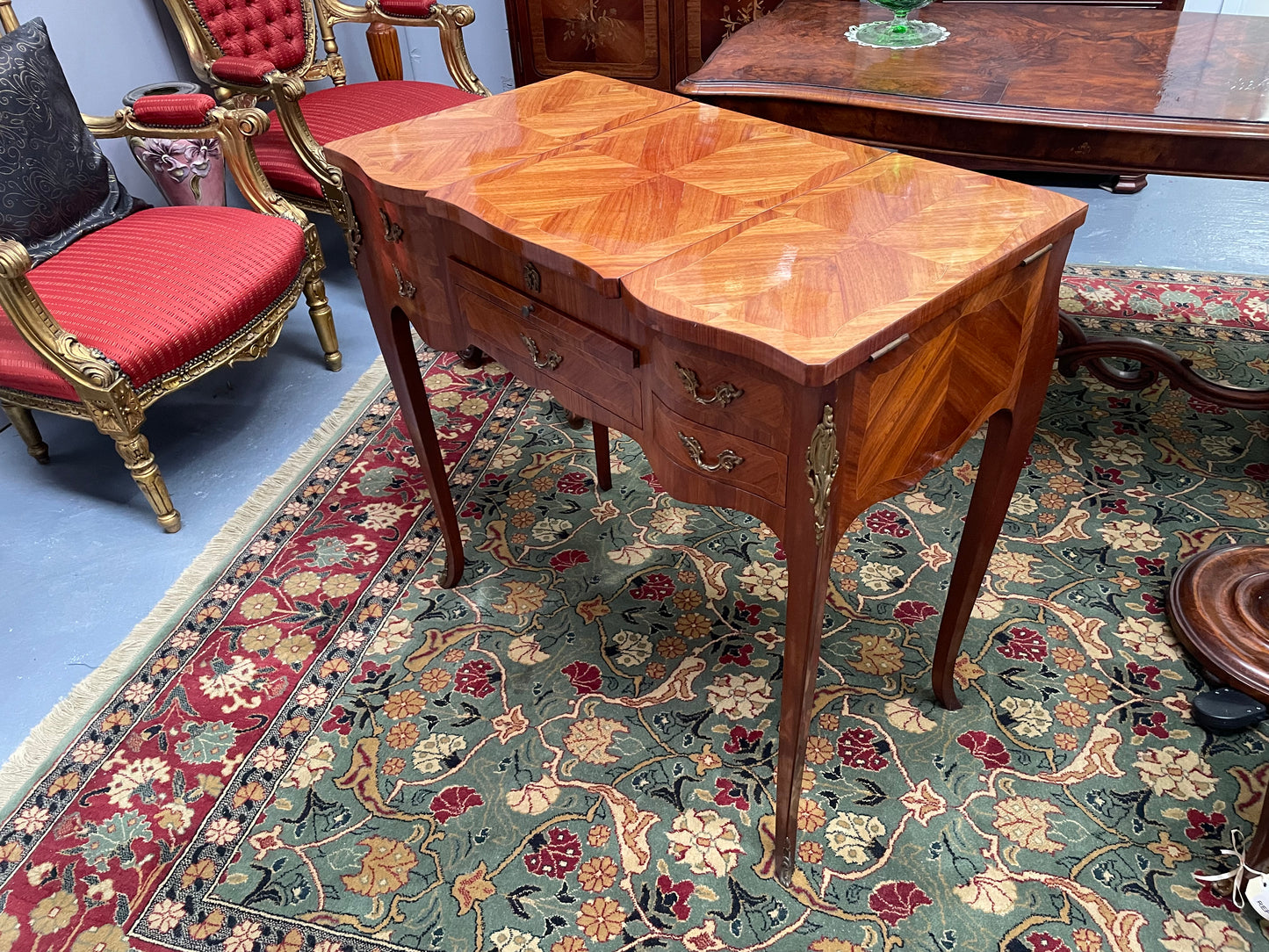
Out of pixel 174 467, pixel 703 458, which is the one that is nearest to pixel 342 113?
pixel 174 467

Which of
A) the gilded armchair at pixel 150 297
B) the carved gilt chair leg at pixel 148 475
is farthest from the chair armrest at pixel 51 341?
the carved gilt chair leg at pixel 148 475

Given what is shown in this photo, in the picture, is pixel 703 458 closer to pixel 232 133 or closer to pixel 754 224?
pixel 754 224

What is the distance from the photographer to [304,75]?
356cm

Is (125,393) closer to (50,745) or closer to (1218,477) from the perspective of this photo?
(50,745)

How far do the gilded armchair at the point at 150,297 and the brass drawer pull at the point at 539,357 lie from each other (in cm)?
127

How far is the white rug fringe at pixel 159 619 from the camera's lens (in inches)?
76.7

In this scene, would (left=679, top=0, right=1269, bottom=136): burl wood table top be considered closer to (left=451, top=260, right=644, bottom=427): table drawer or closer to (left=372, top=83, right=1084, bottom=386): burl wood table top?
(left=372, top=83, right=1084, bottom=386): burl wood table top

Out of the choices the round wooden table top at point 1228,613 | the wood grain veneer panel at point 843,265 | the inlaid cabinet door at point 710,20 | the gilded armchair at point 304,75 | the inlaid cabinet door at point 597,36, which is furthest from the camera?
the inlaid cabinet door at point 597,36

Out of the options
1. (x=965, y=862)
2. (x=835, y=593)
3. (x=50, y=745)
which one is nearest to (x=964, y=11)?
(x=835, y=593)

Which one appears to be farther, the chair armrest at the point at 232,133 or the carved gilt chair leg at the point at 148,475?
the chair armrest at the point at 232,133

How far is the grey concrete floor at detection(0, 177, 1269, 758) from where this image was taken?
2246 millimetres

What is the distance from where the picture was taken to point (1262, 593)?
2018 mm

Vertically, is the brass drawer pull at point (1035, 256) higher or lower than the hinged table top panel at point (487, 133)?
lower

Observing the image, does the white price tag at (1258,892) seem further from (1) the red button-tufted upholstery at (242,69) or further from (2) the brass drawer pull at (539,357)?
A: (1) the red button-tufted upholstery at (242,69)
